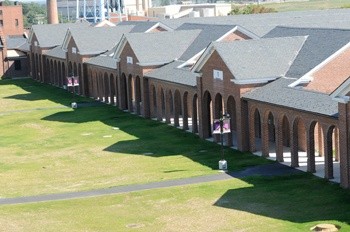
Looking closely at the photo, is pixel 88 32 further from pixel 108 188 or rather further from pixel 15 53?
pixel 108 188

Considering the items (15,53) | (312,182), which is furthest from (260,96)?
(15,53)

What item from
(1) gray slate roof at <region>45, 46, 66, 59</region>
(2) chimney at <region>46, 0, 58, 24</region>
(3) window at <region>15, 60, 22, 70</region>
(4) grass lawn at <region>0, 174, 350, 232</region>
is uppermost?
(2) chimney at <region>46, 0, 58, 24</region>

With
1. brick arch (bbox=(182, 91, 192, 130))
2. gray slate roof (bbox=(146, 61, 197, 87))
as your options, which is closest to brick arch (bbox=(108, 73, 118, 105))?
gray slate roof (bbox=(146, 61, 197, 87))

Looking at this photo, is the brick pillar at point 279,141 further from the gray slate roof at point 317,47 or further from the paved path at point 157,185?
the gray slate roof at point 317,47

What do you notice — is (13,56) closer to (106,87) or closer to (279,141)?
(106,87)

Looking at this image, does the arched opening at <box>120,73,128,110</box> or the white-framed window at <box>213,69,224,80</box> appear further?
the arched opening at <box>120,73,128,110</box>

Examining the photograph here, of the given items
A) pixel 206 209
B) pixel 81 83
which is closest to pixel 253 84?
pixel 206 209

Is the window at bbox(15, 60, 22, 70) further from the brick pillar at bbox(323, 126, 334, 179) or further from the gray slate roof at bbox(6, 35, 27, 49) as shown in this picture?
the brick pillar at bbox(323, 126, 334, 179)
